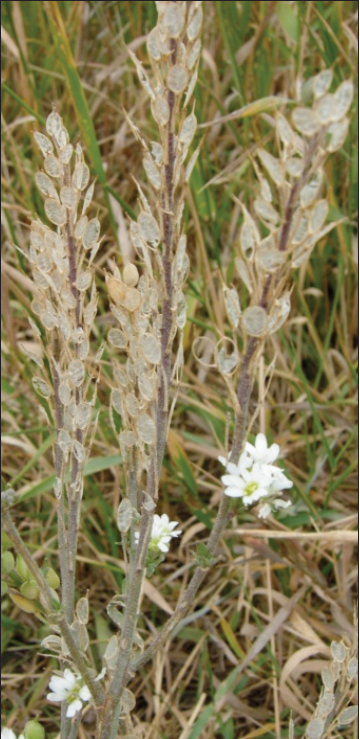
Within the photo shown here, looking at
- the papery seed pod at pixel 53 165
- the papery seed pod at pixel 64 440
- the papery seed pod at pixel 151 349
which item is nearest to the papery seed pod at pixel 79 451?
the papery seed pod at pixel 64 440

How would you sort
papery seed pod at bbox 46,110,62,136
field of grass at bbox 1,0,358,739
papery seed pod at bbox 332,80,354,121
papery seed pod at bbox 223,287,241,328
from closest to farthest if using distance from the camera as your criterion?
papery seed pod at bbox 332,80,354,121
papery seed pod at bbox 223,287,241,328
papery seed pod at bbox 46,110,62,136
field of grass at bbox 1,0,358,739

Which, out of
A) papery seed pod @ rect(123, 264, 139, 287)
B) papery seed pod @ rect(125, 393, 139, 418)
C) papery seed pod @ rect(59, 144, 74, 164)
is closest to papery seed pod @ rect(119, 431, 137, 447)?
papery seed pod @ rect(125, 393, 139, 418)

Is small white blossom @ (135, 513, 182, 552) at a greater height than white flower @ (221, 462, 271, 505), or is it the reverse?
white flower @ (221, 462, 271, 505)

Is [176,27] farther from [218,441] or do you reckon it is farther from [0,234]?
[0,234]

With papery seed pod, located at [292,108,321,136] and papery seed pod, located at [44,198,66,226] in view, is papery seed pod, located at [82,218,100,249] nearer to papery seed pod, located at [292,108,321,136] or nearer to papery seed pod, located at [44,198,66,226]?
papery seed pod, located at [44,198,66,226]

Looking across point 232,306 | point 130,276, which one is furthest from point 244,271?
point 130,276
